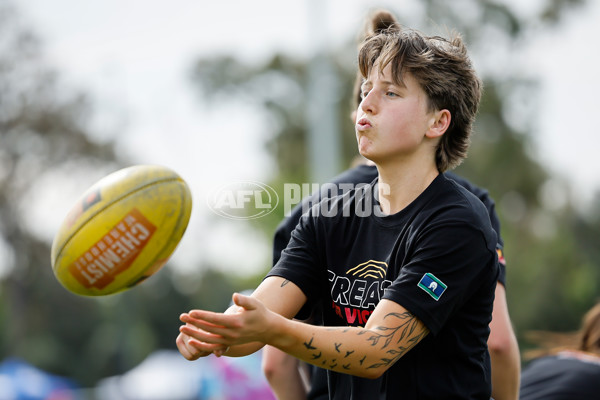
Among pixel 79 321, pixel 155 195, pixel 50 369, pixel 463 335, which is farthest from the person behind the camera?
pixel 79 321

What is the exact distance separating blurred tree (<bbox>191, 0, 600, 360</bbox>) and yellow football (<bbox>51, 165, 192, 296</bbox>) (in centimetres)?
2077

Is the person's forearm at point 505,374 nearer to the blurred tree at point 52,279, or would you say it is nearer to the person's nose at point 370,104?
the person's nose at point 370,104

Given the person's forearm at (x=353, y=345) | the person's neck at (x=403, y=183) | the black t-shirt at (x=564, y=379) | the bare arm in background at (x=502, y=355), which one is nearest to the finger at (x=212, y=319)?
the person's forearm at (x=353, y=345)

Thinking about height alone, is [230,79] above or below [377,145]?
below

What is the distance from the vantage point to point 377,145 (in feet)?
9.19

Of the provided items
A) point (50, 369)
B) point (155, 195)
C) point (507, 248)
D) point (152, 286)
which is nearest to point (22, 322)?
point (50, 369)

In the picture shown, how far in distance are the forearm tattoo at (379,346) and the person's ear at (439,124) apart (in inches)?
29.9

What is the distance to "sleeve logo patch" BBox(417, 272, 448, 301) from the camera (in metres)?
2.57

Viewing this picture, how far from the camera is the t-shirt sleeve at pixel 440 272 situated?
257 cm

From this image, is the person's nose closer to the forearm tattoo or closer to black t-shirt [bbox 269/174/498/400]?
black t-shirt [bbox 269/174/498/400]

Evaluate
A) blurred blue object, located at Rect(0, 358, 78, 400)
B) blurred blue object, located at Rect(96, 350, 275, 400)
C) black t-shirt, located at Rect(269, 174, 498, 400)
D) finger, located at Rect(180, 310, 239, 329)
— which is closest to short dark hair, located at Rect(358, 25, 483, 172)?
black t-shirt, located at Rect(269, 174, 498, 400)

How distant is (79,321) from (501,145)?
2043 cm

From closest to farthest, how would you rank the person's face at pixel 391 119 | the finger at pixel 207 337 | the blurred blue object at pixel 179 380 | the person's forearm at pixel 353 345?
the finger at pixel 207 337 → the person's forearm at pixel 353 345 → the person's face at pixel 391 119 → the blurred blue object at pixel 179 380

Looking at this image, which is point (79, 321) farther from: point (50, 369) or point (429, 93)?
point (429, 93)
